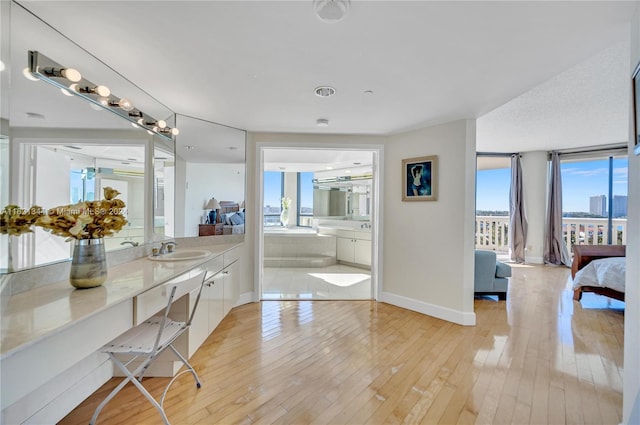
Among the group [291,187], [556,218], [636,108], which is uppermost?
[291,187]

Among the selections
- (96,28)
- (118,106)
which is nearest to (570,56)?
(96,28)

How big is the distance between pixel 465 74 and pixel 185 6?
5.98 feet

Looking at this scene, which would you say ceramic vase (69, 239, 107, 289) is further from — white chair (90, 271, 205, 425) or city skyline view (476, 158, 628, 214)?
city skyline view (476, 158, 628, 214)

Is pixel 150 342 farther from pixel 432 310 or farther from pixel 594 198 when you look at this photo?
pixel 594 198

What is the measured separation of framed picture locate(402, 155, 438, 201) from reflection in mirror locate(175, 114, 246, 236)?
2.07m

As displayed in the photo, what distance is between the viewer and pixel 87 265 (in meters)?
1.36

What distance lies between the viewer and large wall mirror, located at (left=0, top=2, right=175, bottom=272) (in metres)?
1.28

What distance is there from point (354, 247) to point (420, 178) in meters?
2.84

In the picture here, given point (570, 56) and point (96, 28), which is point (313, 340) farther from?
point (570, 56)

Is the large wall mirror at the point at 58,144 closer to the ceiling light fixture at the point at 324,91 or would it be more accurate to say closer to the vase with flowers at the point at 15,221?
the vase with flowers at the point at 15,221

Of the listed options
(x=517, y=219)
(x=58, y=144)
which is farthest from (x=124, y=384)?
(x=517, y=219)

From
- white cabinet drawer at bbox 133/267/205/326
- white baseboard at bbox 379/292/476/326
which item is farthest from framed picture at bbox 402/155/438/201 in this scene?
white cabinet drawer at bbox 133/267/205/326

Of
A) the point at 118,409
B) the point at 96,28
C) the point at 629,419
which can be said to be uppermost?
the point at 96,28

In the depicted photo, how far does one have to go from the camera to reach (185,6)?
1.27 meters
